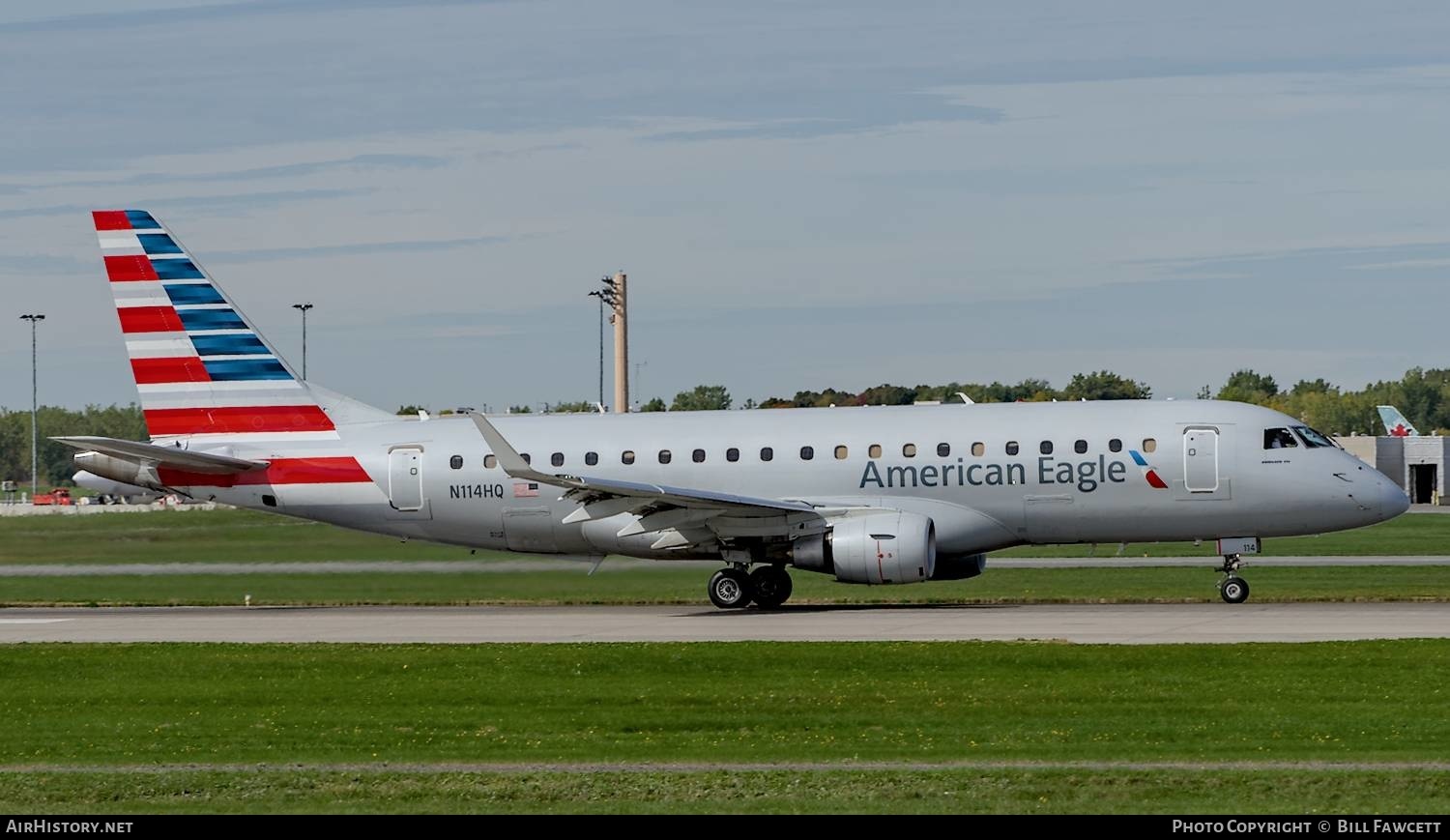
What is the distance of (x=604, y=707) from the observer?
68.6 feet

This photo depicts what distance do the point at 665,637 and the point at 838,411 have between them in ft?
31.8

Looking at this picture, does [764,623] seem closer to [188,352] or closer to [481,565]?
[481,565]

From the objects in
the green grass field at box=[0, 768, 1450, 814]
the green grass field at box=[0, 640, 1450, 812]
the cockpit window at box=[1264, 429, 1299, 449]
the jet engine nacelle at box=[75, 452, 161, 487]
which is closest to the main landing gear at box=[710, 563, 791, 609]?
the green grass field at box=[0, 640, 1450, 812]

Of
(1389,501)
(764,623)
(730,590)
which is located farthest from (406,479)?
(1389,501)

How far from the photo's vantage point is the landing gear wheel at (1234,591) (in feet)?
113

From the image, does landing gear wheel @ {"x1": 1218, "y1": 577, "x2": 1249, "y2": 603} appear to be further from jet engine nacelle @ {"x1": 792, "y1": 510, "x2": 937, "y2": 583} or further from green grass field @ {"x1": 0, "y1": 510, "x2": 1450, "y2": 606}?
jet engine nacelle @ {"x1": 792, "y1": 510, "x2": 937, "y2": 583}

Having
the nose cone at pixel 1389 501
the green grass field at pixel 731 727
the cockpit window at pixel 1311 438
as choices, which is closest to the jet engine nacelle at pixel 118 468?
the green grass field at pixel 731 727

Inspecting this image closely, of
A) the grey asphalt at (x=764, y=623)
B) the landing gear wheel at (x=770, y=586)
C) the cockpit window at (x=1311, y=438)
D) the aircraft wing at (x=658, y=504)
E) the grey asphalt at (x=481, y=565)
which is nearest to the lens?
the grey asphalt at (x=764, y=623)

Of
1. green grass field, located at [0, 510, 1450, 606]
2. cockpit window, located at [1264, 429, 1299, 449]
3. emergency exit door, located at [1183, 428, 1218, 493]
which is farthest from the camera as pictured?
green grass field, located at [0, 510, 1450, 606]

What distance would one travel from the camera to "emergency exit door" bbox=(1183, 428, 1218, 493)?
3497 centimetres

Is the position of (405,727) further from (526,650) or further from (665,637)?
(665,637)

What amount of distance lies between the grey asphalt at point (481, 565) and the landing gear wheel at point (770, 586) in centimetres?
137

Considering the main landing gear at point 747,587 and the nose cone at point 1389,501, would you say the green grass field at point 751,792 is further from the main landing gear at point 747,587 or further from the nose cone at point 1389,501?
the nose cone at point 1389,501

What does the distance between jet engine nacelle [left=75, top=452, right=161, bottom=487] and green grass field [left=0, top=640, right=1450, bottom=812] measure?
1087 centimetres
